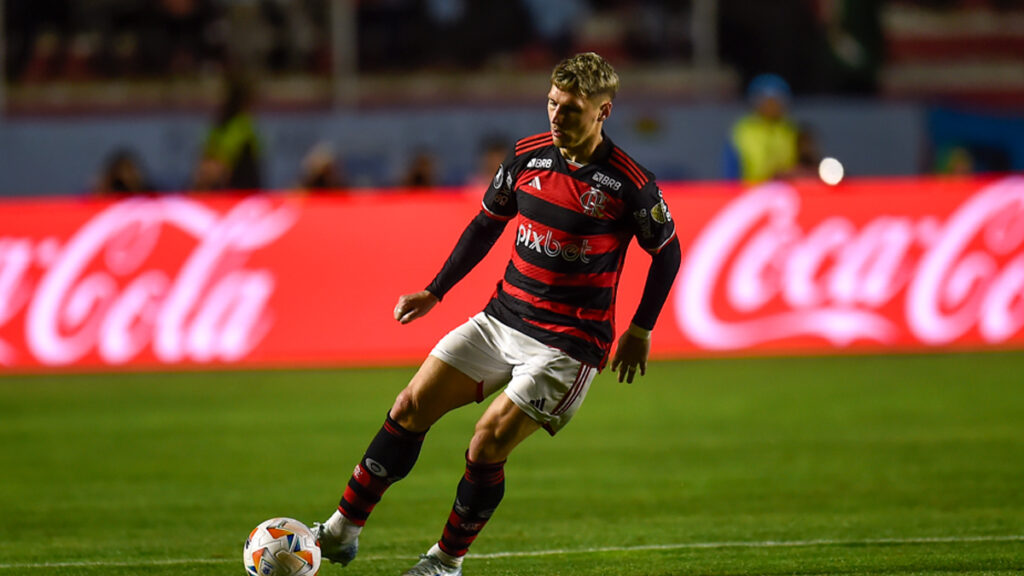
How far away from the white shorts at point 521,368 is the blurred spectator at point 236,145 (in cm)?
942

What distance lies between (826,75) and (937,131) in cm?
278

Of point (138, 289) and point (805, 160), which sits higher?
point (805, 160)

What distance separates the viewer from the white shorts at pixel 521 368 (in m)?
5.90

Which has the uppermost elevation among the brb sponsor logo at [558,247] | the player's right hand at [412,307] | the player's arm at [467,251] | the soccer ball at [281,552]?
the brb sponsor logo at [558,247]

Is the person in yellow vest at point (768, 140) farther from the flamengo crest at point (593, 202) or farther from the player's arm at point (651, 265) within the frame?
the flamengo crest at point (593, 202)

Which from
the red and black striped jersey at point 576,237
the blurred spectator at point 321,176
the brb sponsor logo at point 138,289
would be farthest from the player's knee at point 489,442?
the blurred spectator at point 321,176

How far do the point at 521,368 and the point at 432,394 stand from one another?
14.4 inches

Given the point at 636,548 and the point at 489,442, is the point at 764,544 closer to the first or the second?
the point at 636,548

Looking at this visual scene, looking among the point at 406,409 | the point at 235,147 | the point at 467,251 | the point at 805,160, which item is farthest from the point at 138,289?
the point at 406,409

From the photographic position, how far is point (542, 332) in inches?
235

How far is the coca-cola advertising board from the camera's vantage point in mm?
13188

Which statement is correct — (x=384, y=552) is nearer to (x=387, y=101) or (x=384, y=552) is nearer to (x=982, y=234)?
(x=982, y=234)

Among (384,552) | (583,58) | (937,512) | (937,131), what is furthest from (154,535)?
(937,131)

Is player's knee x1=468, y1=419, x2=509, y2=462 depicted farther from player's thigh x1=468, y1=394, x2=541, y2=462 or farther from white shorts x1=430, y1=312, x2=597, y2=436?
white shorts x1=430, y1=312, x2=597, y2=436
